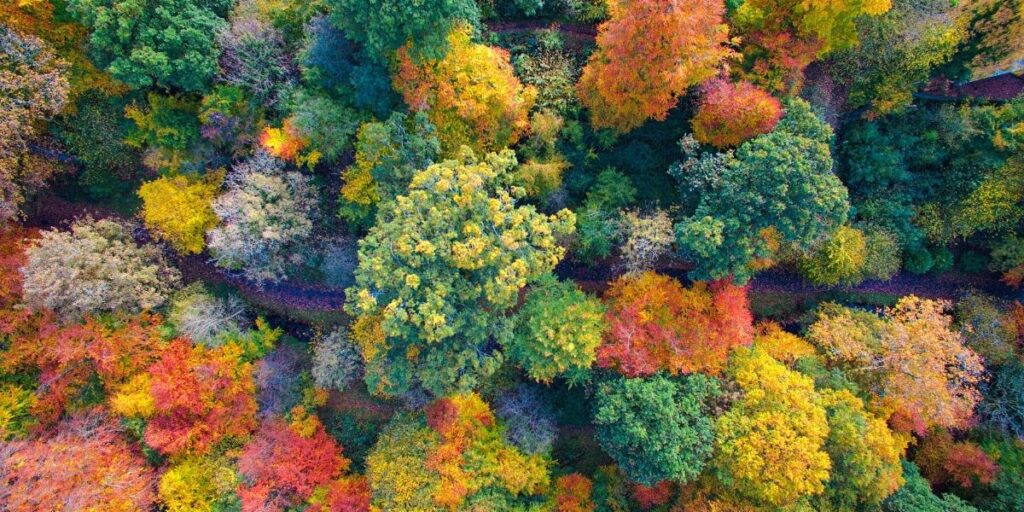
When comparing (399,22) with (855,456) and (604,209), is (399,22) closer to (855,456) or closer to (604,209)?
(604,209)

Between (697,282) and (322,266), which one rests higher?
(697,282)

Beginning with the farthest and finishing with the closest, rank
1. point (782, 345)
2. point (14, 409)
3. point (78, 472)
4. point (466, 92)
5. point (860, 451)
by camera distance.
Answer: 1. point (782, 345)
2. point (14, 409)
3. point (78, 472)
4. point (860, 451)
5. point (466, 92)

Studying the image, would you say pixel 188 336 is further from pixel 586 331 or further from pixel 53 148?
pixel 586 331

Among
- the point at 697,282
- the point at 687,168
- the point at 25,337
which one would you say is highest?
the point at 687,168

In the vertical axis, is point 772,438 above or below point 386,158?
below

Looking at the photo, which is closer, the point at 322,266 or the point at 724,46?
the point at 724,46

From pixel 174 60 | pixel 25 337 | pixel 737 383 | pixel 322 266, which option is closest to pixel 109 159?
pixel 174 60

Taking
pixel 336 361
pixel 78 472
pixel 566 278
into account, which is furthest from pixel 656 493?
pixel 78 472

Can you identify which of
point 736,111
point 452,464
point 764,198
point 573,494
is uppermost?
point 736,111
